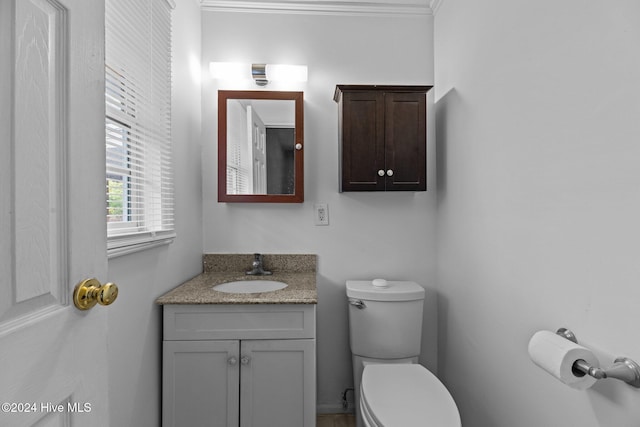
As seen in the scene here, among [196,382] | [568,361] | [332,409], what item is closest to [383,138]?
[568,361]

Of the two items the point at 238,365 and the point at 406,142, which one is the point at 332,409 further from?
the point at 406,142

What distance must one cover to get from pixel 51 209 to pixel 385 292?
1.47 meters

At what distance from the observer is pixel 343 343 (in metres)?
2.04

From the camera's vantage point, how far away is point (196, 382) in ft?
4.83

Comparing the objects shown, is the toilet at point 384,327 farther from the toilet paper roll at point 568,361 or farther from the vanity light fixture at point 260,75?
the vanity light fixture at point 260,75

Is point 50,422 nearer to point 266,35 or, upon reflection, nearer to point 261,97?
point 261,97

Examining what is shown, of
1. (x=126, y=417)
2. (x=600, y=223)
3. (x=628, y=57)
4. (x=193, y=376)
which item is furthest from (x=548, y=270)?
(x=126, y=417)

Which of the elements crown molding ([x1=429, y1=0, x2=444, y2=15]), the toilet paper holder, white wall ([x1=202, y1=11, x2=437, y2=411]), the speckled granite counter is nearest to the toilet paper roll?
the toilet paper holder

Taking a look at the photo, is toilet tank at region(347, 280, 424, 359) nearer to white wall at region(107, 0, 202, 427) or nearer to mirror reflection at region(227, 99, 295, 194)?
mirror reflection at region(227, 99, 295, 194)

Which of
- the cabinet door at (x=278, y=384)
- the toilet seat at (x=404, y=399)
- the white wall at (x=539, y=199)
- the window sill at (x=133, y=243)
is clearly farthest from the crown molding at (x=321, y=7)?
the toilet seat at (x=404, y=399)

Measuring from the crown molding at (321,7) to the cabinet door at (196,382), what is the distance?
1.85 m

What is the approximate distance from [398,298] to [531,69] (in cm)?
115

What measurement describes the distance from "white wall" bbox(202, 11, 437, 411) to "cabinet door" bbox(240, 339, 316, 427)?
55cm

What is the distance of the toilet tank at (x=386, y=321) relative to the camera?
5.76ft
